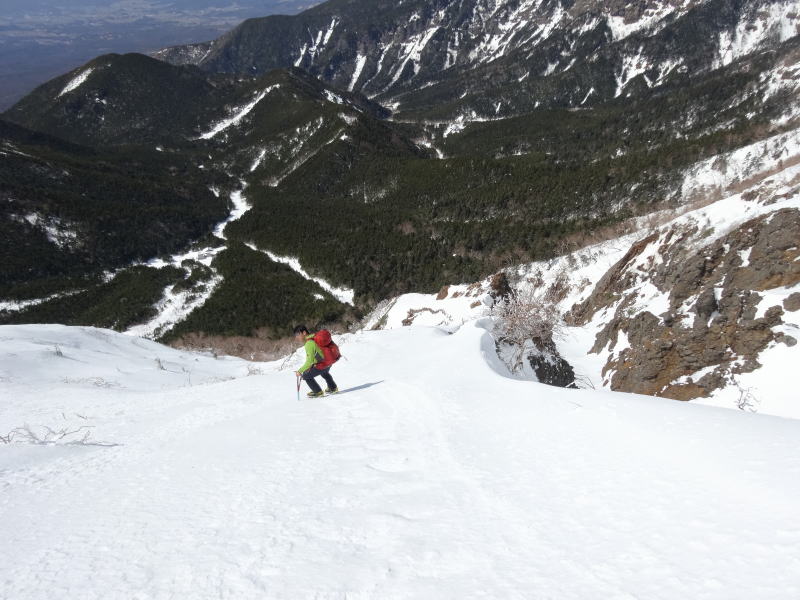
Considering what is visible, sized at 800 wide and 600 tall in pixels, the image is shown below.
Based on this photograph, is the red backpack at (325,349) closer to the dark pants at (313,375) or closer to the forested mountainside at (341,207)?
the dark pants at (313,375)

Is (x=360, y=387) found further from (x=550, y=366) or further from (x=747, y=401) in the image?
(x=747, y=401)

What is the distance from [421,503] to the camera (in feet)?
14.0

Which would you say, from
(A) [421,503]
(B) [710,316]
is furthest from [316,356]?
(B) [710,316]

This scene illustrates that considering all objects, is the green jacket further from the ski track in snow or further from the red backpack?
the ski track in snow

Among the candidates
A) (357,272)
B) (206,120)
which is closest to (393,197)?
(357,272)

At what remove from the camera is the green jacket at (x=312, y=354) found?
8891mm

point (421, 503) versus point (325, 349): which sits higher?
point (325, 349)

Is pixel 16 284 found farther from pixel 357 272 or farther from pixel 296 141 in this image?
pixel 296 141

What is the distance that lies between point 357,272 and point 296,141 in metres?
96.2

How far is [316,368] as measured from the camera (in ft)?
29.8

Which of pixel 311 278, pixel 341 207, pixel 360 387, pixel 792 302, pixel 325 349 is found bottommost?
pixel 360 387

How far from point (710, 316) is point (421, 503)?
11570mm

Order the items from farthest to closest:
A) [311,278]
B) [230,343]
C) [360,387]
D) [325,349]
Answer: [311,278]
[230,343]
[360,387]
[325,349]

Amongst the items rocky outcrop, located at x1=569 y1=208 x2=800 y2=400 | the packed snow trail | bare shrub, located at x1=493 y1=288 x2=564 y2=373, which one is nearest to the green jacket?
the packed snow trail
